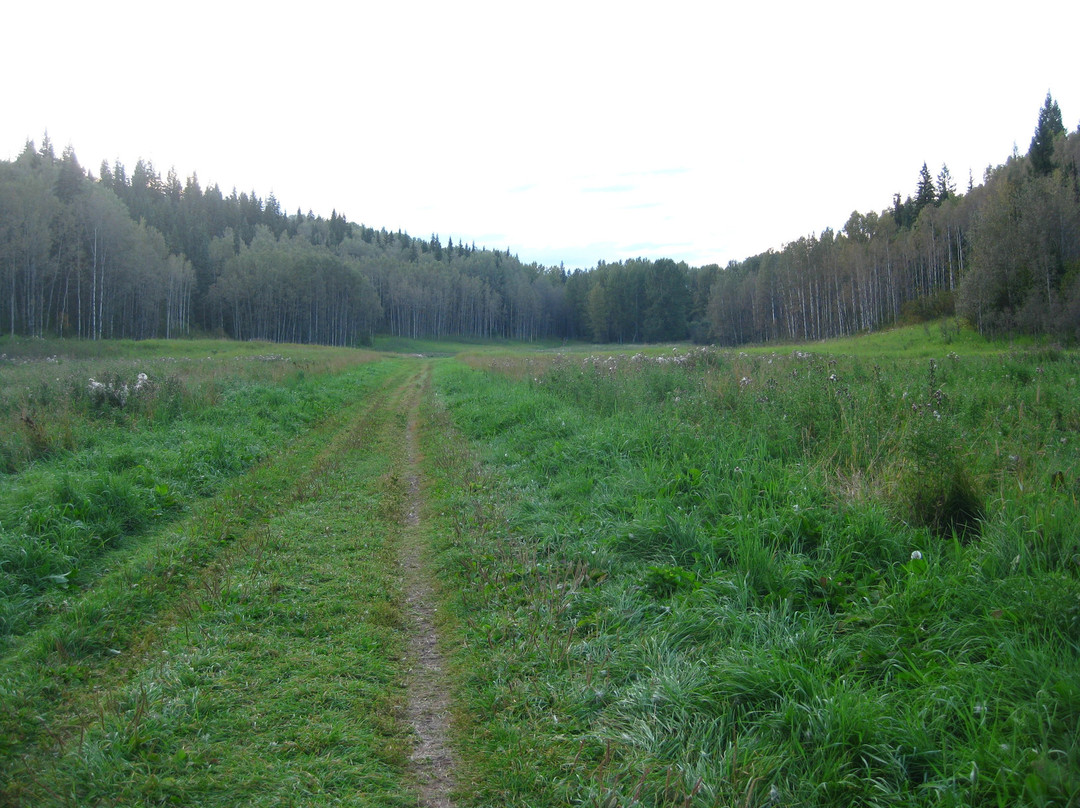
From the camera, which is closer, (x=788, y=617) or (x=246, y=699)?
(x=246, y=699)

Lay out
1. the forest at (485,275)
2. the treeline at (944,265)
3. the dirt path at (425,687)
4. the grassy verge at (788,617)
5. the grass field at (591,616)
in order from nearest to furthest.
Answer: the grassy verge at (788,617) → the grass field at (591,616) → the dirt path at (425,687) → the treeline at (944,265) → the forest at (485,275)

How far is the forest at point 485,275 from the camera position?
4356 centimetres

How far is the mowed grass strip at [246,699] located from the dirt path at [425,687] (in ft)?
0.33

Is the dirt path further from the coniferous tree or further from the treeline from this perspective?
the coniferous tree

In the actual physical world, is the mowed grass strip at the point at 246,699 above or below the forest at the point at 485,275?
below

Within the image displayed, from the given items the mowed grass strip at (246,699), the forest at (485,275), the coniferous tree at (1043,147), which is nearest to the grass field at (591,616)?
the mowed grass strip at (246,699)

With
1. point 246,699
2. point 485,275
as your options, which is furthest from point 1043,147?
point 485,275

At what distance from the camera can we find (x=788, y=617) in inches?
169

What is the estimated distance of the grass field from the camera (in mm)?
3094

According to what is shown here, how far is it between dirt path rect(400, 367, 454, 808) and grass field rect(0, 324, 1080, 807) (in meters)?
0.06

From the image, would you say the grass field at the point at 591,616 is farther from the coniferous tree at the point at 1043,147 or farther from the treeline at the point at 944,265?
the coniferous tree at the point at 1043,147

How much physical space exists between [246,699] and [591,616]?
251cm

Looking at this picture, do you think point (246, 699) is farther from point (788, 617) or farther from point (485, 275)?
point (485, 275)

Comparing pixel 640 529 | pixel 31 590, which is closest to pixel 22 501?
pixel 31 590
